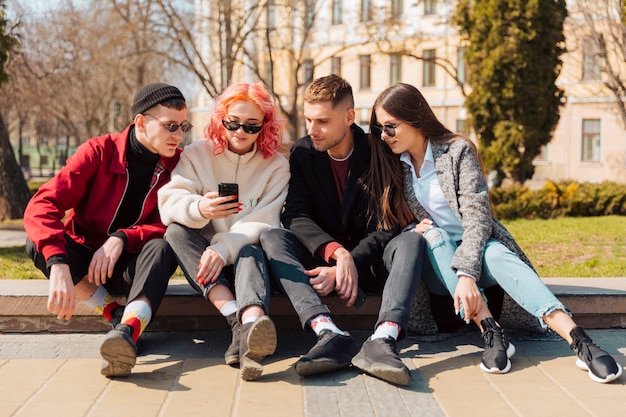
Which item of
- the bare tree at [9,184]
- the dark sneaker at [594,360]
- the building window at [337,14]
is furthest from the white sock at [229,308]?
the building window at [337,14]

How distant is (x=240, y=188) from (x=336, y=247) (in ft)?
2.15

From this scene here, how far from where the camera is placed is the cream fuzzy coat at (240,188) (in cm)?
391

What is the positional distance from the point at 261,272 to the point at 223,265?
20 centimetres

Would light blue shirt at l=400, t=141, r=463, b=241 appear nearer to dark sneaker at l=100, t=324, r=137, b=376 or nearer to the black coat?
the black coat

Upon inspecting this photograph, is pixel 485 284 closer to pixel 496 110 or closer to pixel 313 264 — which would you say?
pixel 313 264

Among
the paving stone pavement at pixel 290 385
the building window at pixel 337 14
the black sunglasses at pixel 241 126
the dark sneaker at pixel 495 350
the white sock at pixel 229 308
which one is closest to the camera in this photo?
the paving stone pavement at pixel 290 385

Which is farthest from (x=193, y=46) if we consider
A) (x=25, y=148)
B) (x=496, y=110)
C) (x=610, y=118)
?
(x=25, y=148)

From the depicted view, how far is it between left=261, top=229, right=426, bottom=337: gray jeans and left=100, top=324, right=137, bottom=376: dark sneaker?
0.81m

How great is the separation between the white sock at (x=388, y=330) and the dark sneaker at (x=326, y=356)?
144 millimetres

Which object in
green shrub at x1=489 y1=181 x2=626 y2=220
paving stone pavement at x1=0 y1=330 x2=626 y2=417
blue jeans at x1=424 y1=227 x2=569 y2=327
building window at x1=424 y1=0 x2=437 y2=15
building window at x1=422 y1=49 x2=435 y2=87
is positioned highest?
building window at x1=424 y1=0 x2=437 y2=15

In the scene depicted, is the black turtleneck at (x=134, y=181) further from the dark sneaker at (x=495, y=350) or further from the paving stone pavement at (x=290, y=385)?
the dark sneaker at (x=495, y=350)

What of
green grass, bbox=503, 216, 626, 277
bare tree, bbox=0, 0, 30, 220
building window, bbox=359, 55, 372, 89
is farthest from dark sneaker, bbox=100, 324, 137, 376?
building window, bbox=359, 55, 372, 89

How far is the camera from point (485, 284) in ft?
13.0

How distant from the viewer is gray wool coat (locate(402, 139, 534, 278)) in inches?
148
